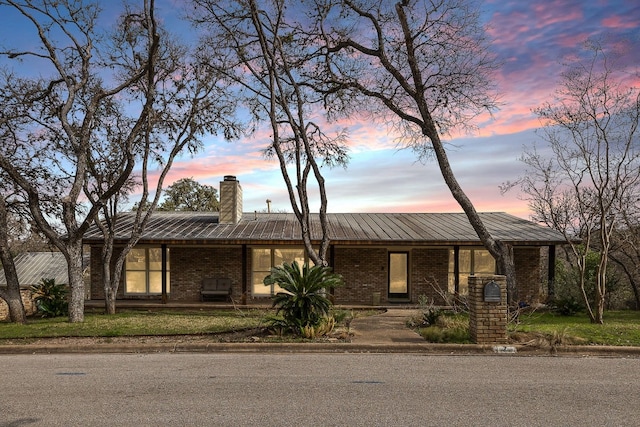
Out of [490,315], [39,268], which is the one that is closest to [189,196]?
[39,268]

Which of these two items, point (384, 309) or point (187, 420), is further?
point (384, 309)

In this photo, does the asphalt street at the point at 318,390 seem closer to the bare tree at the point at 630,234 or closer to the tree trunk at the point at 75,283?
the tree trunk at the point at 75,283

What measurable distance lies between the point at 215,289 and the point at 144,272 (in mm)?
3194

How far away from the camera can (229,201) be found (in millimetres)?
18344

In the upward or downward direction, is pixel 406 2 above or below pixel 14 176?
above

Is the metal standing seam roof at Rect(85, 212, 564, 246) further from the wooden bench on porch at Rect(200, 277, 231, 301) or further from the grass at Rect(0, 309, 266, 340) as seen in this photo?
the grass at Rect(0, 309, 266, 340)

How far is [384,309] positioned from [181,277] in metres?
7.80

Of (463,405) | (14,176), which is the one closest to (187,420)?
(463,405)

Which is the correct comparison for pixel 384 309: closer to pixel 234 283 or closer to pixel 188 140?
pixel 234 283

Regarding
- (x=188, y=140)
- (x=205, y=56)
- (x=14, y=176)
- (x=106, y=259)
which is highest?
(x=205, y=56)

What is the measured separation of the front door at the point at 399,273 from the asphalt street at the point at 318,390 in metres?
8.96

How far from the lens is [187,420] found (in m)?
4.86

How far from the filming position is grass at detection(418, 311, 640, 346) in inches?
350

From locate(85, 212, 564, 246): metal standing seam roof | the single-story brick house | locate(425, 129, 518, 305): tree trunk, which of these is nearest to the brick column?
locate(425, 129, 518, 305): tree trunk
